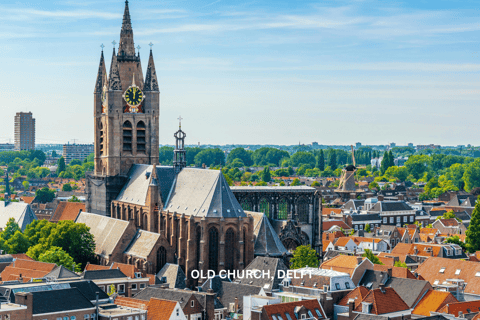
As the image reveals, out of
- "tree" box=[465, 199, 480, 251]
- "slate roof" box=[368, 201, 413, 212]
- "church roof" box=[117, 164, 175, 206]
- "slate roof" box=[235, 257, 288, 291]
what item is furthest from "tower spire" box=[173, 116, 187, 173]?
"slate roof" box=[368, 201, 413, 212]

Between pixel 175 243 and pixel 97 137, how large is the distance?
3338 cm

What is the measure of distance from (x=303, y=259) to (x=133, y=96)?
4110cm

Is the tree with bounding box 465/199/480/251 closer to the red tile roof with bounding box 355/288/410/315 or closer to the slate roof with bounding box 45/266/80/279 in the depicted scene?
the red tile roof with bounding box 355/288/410/315

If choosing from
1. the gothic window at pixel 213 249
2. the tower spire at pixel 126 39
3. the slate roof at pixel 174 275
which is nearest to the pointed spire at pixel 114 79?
the tower spire at pixel 126 39

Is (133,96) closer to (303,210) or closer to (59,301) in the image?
(303,210)

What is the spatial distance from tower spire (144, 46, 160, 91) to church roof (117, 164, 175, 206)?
1259 centimetres

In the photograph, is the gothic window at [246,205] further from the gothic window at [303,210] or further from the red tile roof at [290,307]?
the red tile roof at [290,307]

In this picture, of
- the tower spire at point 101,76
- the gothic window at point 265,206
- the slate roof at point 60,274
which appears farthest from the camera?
the tower spire at point 101,76

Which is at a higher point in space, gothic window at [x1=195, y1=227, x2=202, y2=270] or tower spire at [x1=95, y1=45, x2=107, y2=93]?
tower spire at [x1=95, y1=45, x2=107, y2=93]

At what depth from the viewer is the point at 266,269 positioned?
90.9 metres

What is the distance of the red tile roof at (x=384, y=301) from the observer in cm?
8006

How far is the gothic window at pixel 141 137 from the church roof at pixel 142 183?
12.3ft

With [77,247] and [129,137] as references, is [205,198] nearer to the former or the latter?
[77,247]

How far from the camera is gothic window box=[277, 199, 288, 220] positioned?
400ft
